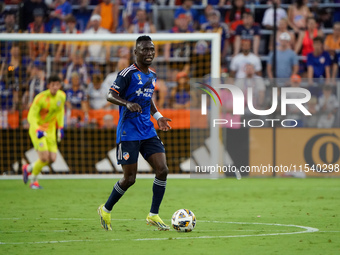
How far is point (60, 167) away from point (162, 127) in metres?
10.3

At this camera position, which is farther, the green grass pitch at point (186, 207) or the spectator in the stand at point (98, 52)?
the spectator in the stand at point (98, 52)

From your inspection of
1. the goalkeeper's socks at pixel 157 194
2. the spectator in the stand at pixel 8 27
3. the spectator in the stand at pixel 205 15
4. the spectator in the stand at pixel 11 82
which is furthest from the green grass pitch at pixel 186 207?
the spectator in the stand at pixel 205 15

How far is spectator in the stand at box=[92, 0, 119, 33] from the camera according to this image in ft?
70.7

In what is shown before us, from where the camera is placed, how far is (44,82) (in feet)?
62.3

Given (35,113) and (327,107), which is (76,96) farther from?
(327,107)

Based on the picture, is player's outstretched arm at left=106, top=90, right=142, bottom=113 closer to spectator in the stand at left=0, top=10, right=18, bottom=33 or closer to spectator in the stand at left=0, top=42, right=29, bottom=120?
spectator in the stand at left=0, top=42, right=29, bottom=120

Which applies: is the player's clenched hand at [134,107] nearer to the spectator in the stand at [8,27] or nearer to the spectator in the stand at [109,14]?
the spectator in the stand at [8,27]

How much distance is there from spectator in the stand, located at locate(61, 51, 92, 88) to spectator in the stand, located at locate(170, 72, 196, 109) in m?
2.39

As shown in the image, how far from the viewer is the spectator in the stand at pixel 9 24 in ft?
66.1

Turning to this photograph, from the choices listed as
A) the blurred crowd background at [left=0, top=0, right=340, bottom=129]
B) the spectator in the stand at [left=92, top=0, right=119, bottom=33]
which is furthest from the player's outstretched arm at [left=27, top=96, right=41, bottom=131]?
the spectator in the stand at [left=92, top=0, right=119, bottom=33]

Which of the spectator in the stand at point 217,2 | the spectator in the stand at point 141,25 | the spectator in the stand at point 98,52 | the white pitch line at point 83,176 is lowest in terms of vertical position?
the white pitch line at point 83,176

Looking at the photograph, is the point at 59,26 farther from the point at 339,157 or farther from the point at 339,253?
the point at 339,253

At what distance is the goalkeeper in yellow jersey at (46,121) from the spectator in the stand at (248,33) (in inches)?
264

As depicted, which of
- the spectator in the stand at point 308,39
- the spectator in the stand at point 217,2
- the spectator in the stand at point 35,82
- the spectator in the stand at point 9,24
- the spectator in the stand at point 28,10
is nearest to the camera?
the spectator in the stand at point 35,82
